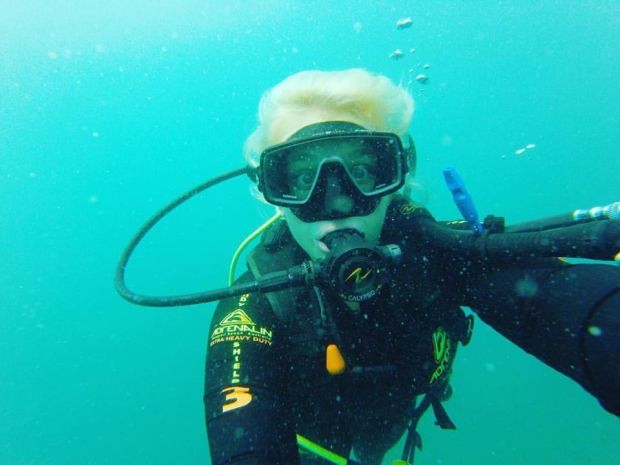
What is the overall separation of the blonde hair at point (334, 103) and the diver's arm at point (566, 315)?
51.6 inches

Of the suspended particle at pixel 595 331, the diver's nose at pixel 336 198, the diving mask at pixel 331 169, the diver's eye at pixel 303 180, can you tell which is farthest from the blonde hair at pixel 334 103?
the suspended particle at pixel 595 331

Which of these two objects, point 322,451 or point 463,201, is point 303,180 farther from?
point 322,451

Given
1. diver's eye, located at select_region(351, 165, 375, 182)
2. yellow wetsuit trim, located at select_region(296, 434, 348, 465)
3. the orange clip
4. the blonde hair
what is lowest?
yellow wetsuit trim, located at select_region(296, 434, 348, 465)

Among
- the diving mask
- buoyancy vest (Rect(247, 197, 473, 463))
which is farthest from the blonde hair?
buoyancy vest (Rect(247, 197, 473, 463))

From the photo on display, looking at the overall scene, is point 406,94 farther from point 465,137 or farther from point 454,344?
point 465,137

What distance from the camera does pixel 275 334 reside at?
7.43ft

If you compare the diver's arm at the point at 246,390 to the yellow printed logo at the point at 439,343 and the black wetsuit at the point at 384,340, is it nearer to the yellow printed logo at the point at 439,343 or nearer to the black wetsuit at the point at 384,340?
the black wetsuit at the point at 384,340

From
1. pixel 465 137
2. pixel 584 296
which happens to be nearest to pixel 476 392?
pixel 584 296

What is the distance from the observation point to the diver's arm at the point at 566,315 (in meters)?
1.38

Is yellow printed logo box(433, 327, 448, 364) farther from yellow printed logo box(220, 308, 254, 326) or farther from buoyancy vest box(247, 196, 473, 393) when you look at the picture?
yellow printed logo box(220, 308, 254, 326)

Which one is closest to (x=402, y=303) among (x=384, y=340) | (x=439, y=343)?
(x=384, y=340)

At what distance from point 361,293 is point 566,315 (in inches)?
32.9

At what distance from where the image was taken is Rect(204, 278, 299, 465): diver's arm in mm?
1694

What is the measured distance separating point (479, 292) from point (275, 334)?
3.79ft
